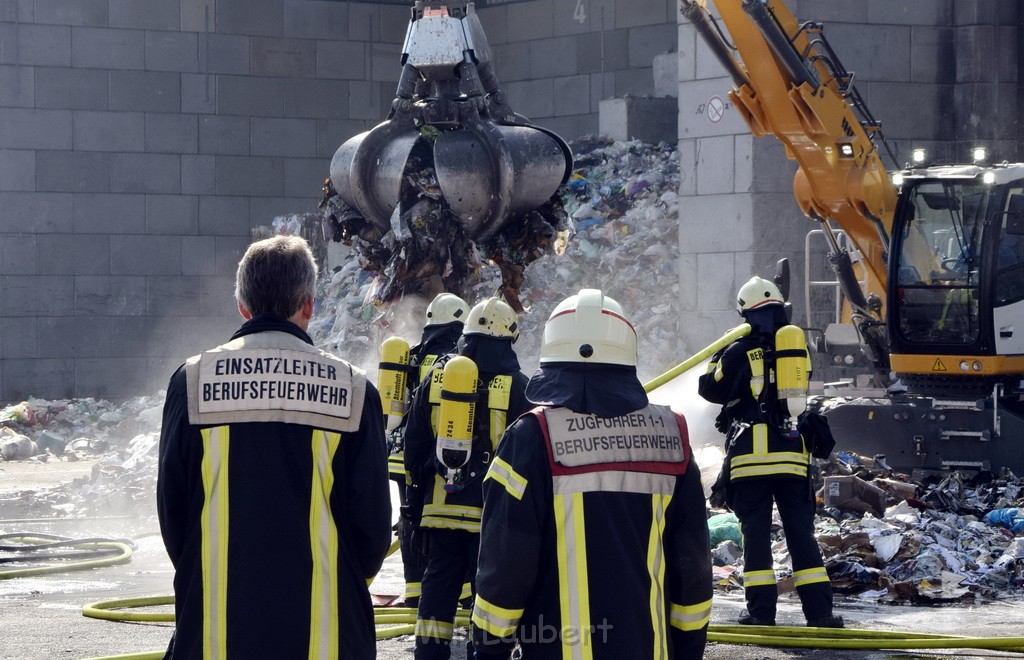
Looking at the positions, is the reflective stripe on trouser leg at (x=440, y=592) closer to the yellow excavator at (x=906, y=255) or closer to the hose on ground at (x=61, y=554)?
the hose on ground at (x=61, y=554)

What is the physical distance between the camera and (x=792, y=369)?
21.3 ft

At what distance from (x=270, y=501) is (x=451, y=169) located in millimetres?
3797

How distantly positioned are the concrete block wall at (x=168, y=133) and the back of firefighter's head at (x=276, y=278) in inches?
599

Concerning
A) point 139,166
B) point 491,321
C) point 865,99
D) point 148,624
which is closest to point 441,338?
point 491,321

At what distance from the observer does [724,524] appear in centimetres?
881

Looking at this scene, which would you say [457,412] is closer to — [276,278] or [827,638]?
[827,638]

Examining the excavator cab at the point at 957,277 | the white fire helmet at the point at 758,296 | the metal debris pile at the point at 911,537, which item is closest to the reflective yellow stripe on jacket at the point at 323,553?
the white fire helmet at the point at 758,296

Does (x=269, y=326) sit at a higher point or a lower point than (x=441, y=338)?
lower

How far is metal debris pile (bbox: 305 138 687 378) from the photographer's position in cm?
1545

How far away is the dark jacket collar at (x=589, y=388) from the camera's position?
127 inches

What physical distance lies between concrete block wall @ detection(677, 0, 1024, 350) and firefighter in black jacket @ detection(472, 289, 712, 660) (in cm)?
1108

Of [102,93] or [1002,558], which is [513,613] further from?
[102,93]

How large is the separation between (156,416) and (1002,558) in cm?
986

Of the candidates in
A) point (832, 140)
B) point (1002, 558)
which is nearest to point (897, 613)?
point (1002, 558)
